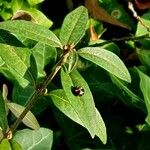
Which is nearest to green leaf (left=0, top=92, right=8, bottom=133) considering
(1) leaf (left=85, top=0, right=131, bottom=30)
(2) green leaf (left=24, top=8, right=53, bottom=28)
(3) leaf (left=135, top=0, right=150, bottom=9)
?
(2) green leaf (left=24, top=8, right=53, bottom=28)

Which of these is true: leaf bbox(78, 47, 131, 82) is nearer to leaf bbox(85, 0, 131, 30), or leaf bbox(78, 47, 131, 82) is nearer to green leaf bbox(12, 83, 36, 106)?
green leaf bbox(12, 83, 36, 106)

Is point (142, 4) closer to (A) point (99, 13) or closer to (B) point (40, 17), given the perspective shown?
(A) point (99, 13)

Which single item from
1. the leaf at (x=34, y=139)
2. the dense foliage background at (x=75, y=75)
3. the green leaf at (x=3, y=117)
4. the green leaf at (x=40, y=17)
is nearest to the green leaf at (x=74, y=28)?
the dense foliage background at (x=75, y=75)

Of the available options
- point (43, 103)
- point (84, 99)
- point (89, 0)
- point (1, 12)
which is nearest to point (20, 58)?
point (84, 99)

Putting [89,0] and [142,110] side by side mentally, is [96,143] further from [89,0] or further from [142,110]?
[89,0]

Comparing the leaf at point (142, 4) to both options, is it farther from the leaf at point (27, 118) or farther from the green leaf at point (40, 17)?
the leaf at point (27, 118)

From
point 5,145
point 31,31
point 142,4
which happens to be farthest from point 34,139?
point 142,4

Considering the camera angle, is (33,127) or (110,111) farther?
(110,111)
